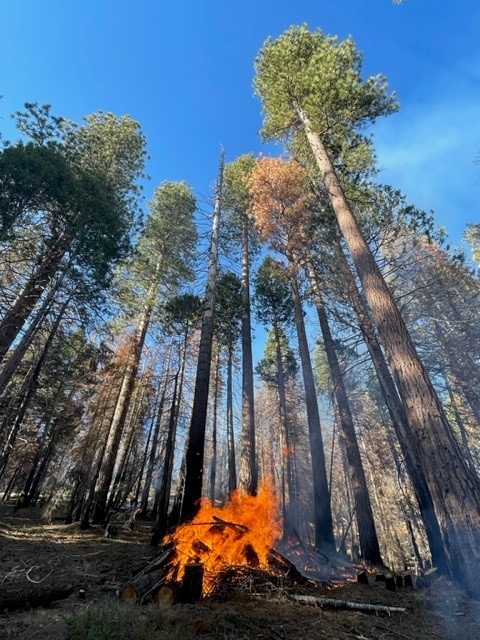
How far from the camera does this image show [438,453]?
496 cm

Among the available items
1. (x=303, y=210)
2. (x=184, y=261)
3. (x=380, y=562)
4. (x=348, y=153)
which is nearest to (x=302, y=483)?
(x=380, y=562)

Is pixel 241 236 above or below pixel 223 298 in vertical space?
above

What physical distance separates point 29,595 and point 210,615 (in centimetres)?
245

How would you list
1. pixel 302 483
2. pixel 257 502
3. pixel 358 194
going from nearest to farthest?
1. pixel 257 502
2. pixel 358 194
3. pixel 302 483

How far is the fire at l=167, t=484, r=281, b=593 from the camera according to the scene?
16.9 ft

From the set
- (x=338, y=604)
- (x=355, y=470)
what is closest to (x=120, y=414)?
(x=355, y=470)

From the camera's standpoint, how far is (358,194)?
12211 mm

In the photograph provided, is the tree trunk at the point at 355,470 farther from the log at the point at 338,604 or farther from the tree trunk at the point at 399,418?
the log at the point at 338,604

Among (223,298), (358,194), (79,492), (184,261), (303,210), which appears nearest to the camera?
(358,194)

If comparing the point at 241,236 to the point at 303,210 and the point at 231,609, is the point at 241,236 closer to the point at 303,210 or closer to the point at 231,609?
the point at 303,210

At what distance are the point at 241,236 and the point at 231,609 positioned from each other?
17.6m

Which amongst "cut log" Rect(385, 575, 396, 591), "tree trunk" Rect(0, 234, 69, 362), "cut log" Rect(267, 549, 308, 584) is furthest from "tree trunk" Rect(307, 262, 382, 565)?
"tree trunk" Rect(0, 234, 69, 362)

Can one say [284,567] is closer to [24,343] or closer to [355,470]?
[355,470]

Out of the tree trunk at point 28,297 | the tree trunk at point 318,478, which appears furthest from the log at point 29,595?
the tree trunk at point 318,478
